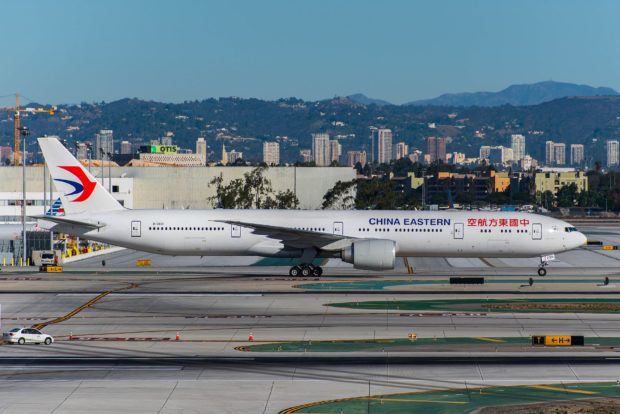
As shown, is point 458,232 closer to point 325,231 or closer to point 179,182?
point 325,231

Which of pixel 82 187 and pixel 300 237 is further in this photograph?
pixel 82 187

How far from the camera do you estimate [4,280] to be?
2445 inches

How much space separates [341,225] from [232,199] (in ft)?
236

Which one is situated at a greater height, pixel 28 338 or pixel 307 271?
pixel 307 271

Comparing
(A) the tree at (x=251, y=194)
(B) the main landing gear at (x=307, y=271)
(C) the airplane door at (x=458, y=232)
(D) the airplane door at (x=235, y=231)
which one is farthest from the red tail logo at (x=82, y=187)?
(A) the tree at (x=251, y=194)

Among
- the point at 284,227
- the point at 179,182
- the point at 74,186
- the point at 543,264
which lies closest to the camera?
the point at 284,227

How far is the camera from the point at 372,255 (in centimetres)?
6053

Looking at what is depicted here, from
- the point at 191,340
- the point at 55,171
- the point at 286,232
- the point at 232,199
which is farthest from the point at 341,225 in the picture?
the point at 232,199

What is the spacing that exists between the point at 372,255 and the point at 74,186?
19237 millimetres

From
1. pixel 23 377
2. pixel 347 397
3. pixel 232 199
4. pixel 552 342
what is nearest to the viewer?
pixel 347 397

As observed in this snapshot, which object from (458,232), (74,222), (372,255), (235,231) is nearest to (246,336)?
(372,255)

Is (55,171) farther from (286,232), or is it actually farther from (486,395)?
(486,395)

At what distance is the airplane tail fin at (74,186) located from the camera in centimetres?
6397

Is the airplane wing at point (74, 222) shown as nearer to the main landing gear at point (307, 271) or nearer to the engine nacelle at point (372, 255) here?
the main landing gear at point (307, 271)
